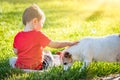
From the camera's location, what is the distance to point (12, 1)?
15.9 metres

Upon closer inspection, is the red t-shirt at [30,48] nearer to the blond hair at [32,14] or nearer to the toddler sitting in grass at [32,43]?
the toddler sitting in grass at [32,43]

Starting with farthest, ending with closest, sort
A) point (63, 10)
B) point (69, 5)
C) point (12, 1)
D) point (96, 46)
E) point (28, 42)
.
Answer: point (12, 1)
point (69, 5)
point (63, 10)
point (28, 42)
point (96, 46)

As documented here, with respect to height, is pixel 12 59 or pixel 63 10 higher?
pixel 63 10

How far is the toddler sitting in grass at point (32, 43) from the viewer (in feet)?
22.9

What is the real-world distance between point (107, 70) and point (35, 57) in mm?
1004

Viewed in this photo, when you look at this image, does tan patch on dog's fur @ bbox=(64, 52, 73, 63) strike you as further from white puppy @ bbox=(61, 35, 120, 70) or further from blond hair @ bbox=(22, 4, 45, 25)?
blond hair @ bbox=(22, 4, 45, 25)

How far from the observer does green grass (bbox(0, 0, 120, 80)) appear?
6504mm

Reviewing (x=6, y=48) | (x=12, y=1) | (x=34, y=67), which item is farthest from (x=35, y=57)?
(x=12, y=1)

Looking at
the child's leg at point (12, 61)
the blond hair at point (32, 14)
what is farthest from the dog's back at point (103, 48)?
the child's leg at point (12, 61)

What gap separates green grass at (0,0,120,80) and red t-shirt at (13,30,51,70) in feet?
0.79

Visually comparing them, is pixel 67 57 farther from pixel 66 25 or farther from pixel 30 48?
pixel 66 25

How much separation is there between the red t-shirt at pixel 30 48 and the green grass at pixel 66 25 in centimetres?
24

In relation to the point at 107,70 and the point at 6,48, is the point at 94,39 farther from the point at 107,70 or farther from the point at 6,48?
the point at 6,48

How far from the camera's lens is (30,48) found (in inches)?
275
